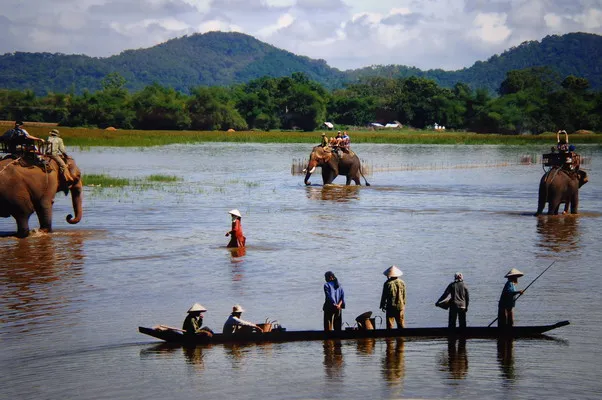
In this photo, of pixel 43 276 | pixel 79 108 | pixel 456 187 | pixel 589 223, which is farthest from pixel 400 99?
pixel 43 276

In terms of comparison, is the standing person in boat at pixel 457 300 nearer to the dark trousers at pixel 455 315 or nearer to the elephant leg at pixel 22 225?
the dark trousers at pixel 455 315

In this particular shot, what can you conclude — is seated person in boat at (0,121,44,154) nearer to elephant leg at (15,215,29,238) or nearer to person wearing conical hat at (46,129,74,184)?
person wearing conical hat at (46,129,74,184)

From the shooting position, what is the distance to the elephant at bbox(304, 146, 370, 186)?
4553 cm

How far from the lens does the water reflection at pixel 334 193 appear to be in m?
42.9

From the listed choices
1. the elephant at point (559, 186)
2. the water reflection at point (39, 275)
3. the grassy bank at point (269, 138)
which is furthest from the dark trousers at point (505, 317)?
the grassy bank at point (269, 138)

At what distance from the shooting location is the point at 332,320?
16891 millimetres

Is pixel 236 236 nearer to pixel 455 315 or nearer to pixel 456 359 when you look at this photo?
pixel 455 315

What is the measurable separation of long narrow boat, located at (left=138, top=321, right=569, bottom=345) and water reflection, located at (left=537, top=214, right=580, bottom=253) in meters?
11.4

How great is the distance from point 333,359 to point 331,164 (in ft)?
102

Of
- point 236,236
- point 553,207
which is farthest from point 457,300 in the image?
point 553,207

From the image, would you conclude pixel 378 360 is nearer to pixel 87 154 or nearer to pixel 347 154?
pixel 347 154

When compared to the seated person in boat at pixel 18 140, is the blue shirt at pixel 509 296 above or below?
below

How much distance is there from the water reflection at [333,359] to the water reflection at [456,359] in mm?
1683

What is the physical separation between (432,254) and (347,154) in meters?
20.3
